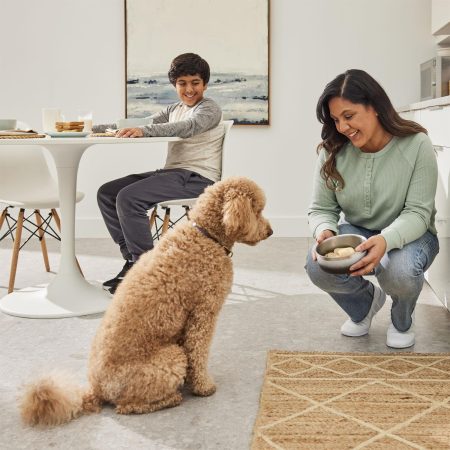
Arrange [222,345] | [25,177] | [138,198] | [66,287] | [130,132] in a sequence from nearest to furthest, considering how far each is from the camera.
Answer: [222,345], [130,132], [66,287], [138,198], [25,177]

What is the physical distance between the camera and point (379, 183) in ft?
7.59

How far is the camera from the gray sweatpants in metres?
3.09

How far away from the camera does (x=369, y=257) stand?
6.75ft

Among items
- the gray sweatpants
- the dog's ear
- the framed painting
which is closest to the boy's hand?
the gray sweatpants

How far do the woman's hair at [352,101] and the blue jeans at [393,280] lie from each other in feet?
0.79

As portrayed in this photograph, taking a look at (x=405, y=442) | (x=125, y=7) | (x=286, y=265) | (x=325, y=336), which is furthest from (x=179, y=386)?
(x=125, y=7)

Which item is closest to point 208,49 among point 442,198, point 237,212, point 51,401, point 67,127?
point 67,127

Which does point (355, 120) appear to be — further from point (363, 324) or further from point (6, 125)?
point (6, 125)

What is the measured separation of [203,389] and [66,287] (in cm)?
126

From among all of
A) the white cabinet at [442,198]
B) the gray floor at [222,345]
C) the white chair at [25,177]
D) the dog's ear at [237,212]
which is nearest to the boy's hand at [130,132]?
the white chair at [25,177]

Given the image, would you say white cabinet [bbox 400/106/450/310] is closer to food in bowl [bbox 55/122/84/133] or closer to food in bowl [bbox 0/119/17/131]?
food in bowl [bbox 55/122/84/133]

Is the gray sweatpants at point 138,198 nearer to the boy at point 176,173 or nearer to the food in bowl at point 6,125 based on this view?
the boy at point 176,173

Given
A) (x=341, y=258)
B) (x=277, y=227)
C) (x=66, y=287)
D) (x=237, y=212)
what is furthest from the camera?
(x=277, y=227)

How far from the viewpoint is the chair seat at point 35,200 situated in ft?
10.4
